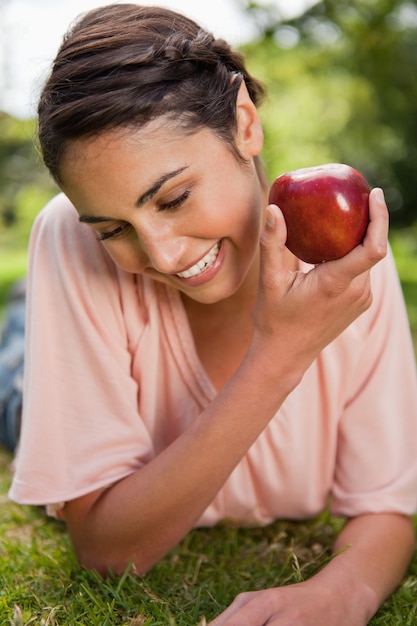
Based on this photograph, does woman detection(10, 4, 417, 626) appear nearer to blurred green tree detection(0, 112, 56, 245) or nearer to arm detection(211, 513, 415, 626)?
arm detection(211, 513, 415, 626)

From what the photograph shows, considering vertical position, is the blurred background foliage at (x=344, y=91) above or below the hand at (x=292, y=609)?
below

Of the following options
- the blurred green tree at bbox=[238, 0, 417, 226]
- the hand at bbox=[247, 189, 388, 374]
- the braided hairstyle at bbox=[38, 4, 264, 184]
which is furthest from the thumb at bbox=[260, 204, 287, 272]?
the blurred green tree at bbox=[238, 0, 417, 226]

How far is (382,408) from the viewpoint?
8.08 ft

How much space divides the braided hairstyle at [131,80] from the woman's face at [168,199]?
0.04 meters

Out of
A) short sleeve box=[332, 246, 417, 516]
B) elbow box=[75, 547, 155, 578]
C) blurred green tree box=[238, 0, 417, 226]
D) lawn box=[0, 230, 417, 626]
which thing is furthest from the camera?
blurred green tree box=[238, 0, 417, 226]

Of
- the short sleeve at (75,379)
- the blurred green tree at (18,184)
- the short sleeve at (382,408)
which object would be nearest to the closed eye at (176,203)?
the short sleeve at (75,379)

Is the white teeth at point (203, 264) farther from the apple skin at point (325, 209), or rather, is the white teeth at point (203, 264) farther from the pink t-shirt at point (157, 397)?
the pink t-shirt at point (157, 397)

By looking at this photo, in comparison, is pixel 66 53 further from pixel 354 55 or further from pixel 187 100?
pixel 354 55

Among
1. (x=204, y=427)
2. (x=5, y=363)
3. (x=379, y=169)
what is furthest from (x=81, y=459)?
(x=379, y=169)

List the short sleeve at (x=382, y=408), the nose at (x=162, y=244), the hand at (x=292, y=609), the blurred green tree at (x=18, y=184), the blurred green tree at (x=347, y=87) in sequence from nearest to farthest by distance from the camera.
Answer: the hand at (x=292, y=609), the nose at (x=162, y=244), the short sleeve at (x=382, y=408), the blurred green tree at (x=347, y=87), the blurred green tree at (x=18, y=184)

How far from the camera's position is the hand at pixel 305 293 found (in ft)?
6.10

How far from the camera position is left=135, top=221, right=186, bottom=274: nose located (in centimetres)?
190

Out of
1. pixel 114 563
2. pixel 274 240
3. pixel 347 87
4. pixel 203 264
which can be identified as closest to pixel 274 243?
pixel 274 240

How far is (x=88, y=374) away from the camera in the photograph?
230 cm
